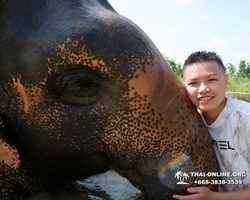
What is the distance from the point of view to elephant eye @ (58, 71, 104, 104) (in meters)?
1.99

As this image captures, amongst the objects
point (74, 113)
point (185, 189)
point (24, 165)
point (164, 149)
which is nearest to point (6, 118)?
point (24, 165)

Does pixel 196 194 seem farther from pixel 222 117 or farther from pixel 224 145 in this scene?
pixel 222 117

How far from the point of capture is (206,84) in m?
2.22

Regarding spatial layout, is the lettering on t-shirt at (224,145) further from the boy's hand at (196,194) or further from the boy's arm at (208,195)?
the boy's hand at (196,194)

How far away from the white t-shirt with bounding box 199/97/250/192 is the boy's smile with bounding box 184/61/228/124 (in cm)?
14

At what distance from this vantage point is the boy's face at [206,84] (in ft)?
7.08

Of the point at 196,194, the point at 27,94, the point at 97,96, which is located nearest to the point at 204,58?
the point at 97,96

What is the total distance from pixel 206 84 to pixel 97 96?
0.75m

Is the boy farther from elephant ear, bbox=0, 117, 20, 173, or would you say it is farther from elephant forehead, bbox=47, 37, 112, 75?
elephant ear, bbox=0, 117, 20, 173

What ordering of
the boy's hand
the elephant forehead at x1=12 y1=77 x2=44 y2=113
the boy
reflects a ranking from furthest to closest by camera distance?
the boy → the elephant forehead at x1=12 y1=77 x2=44 y2=113 → the boy's hand

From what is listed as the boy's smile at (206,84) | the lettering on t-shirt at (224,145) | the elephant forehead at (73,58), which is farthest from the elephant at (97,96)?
the lettering on t-shirt at (224,145)

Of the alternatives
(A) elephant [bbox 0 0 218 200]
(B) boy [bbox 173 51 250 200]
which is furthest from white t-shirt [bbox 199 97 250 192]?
(A) elephant [bbox 0 0 218 200]

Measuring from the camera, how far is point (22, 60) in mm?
2051

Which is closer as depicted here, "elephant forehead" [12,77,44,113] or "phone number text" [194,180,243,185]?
"phone number text" [194,180,243,185]
